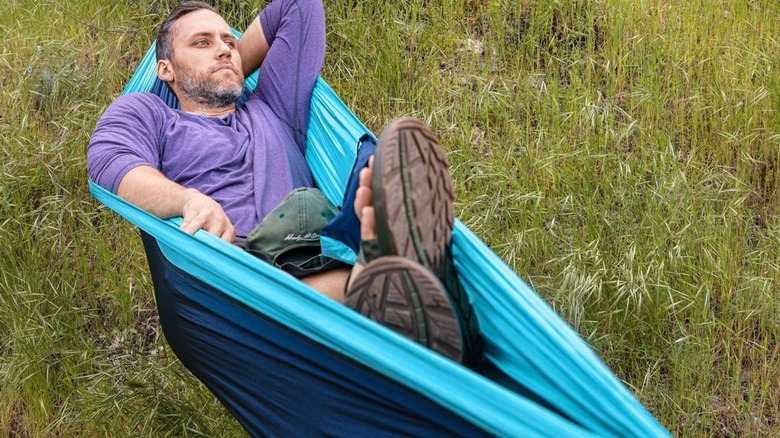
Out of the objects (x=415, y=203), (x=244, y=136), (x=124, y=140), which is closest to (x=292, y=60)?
(x=244, y=136)

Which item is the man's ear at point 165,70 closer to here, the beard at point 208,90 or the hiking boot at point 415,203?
the beard at point 208,90

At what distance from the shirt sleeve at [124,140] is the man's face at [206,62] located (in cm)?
14

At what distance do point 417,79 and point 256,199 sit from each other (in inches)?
46.6

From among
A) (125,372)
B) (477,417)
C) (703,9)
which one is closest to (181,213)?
(477,417)

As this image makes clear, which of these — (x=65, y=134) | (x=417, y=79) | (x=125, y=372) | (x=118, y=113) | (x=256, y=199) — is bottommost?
(x=125, y=372)

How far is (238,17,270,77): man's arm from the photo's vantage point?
2576mm

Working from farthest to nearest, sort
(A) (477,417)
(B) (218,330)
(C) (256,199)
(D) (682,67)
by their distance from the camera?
(D) (682,67) < (C) (256,199) < (B) (218,330) < (A) (477,417)

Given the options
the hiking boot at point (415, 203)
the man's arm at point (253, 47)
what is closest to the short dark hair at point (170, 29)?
the man's arm at point (253, 47)

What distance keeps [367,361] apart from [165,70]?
55.4 inches

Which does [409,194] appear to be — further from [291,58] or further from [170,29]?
[170,29]

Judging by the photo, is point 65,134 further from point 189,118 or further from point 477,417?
point 477,417

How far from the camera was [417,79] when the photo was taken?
10.5 ft

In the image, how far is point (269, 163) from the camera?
2.31 meters

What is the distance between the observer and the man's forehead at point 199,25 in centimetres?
251
